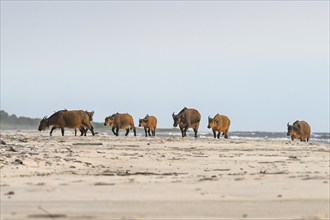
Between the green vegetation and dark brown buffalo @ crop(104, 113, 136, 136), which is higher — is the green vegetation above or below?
above

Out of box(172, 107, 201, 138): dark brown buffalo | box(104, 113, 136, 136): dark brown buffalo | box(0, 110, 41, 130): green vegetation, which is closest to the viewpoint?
box(172, 107, 201, 138): dark brown buffalo

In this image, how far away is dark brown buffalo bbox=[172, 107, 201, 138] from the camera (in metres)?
35.9

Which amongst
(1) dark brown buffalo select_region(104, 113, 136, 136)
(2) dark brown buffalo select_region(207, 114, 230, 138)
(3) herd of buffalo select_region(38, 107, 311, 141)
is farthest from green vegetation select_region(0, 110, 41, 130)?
(2) dark brown buffalo select_region(207, 114, 230, 138)

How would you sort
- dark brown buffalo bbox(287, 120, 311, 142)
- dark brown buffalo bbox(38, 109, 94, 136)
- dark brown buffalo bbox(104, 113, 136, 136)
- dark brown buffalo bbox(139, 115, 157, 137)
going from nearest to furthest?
dark brown buffalo bbox(38, 109, 94, 136) → dark brown buffalo bbox(287, 120, 311, 142) → dark brown buffalo bbox(104, 113, 136, 136) → dark brown buffalo bbox(139, 115, 157, 137)

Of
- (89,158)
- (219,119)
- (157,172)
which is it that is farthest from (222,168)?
(219,119)

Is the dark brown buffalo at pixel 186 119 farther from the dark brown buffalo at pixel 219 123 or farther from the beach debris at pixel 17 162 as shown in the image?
the beach debris at pixel 17 162

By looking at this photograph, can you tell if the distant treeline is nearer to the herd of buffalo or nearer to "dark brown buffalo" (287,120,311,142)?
the herd of buffalo

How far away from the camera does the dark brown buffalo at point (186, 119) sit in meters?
35.9

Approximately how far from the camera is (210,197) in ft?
26.6

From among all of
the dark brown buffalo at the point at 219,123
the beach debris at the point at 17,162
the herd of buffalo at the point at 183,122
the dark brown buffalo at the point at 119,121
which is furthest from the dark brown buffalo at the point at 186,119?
the beach debris at the point at 17,162

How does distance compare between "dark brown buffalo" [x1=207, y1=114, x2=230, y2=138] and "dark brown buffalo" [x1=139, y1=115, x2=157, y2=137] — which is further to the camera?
"dark brown buffalo" [x1=139, y1=115, x2=157, y2=137]

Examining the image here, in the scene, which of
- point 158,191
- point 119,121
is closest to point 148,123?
point 119,121

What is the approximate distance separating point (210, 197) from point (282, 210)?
1.08 m


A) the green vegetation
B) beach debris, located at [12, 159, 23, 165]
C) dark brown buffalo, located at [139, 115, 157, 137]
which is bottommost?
beach debris, located at [12, 159, 23, 165]
